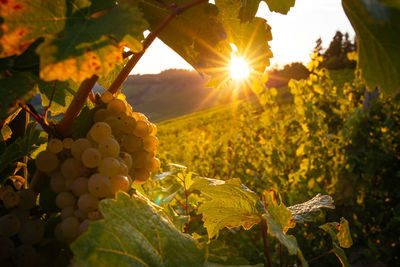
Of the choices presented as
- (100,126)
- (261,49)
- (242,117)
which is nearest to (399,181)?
(242,117)

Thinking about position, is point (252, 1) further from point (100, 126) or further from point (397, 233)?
point (397, 233)

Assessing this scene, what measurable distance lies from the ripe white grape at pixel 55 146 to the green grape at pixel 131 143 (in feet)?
0.48

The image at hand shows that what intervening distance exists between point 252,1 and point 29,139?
2.27ft

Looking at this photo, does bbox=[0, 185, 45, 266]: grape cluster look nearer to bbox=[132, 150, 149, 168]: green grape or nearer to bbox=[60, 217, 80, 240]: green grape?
bbox=[60, 217, 80, 240]: green grape

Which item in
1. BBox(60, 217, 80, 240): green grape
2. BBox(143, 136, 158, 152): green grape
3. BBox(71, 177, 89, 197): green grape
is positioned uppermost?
BBox(143, 136, 158, 152): green grape

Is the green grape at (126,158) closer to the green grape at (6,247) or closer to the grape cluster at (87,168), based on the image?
the grape cluster at (87,168)

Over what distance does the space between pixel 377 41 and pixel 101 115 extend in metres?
0.69

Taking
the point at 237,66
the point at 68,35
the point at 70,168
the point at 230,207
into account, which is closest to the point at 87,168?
the point at 70,168

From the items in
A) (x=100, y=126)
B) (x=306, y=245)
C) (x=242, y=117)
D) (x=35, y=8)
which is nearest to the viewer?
(x=35, y=8)

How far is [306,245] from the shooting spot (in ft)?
13.2

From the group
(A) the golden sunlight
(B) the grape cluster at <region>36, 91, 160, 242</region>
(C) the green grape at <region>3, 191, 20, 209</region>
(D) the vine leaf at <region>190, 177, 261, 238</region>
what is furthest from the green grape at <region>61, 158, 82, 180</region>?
(A) the golden sunlight

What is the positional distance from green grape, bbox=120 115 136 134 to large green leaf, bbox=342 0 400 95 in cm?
59

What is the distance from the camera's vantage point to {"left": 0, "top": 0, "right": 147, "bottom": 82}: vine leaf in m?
0.57

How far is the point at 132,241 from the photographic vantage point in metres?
0.58
